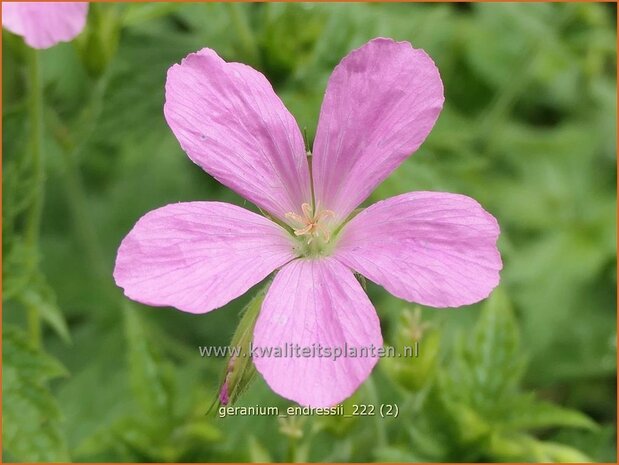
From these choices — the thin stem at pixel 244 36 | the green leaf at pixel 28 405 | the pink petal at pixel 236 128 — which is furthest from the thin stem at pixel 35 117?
the pink petal at pixel 236 128

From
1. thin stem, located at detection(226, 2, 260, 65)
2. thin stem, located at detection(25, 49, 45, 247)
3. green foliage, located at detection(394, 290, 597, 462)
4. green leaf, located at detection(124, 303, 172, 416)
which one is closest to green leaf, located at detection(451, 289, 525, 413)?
green foliage, located at detection(394, 290, 597, 462)

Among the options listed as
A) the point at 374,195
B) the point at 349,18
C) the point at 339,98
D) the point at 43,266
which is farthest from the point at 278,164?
the point at 43,266

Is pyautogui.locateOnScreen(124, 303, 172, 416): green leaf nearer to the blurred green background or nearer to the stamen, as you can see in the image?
the blurred green background

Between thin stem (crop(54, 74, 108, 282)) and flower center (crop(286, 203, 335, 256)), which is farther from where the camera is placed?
thin stem (crop(54, 74, 108, 282))

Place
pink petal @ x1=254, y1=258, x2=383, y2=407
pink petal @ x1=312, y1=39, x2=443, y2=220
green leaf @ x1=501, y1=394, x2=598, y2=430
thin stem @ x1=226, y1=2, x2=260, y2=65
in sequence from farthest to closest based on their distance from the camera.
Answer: thin stem @ x1=226, y1=2, x2=260, y2=65 < green leaf @ x1=501, y1=394, x2=598, y2=430 < pink petal @ x1=312, y1=39, x2=443, y2=220 < pink petal @ x1=254, y1=258, x2=383, y2=407

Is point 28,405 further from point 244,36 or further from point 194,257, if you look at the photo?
point 244,36

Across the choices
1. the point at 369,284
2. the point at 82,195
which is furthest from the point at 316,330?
the point at 82,195

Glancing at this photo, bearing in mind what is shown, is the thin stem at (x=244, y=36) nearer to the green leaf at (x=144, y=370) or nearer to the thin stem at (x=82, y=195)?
the thin stem at (x=82, y=195)
